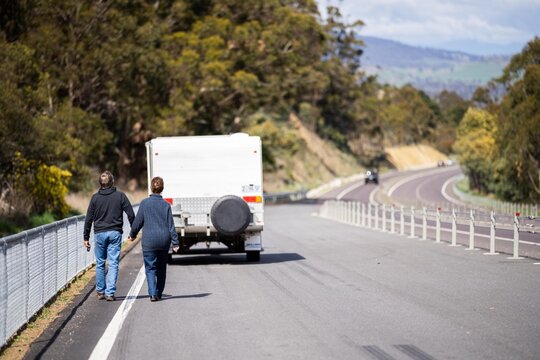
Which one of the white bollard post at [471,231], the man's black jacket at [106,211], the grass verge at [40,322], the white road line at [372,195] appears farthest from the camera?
the white road line at [372,195]

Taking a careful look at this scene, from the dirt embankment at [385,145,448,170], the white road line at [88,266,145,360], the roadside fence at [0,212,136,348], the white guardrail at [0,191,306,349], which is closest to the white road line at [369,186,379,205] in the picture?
the dirt embankment at [385,145,448,170]

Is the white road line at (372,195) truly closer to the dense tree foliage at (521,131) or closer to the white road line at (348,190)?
the white road line at (348,190)

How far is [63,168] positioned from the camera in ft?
152

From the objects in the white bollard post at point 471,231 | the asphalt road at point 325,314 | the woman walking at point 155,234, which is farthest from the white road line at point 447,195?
the woman walking at point 155,234

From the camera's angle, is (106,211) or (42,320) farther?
(106,211)

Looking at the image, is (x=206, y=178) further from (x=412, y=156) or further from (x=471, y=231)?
(x=412, y=156)

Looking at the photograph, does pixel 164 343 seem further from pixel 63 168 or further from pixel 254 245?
pixel 63 168

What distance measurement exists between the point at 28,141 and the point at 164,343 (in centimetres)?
2707

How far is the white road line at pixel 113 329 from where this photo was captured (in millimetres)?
9547

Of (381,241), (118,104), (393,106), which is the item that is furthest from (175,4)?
(393,106)

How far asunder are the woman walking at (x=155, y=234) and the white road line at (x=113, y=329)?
0.57m

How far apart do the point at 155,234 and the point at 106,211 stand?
35.7 inches

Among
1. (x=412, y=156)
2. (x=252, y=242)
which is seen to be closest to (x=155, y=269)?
(x=252, y=242)

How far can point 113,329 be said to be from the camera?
11297 mm
